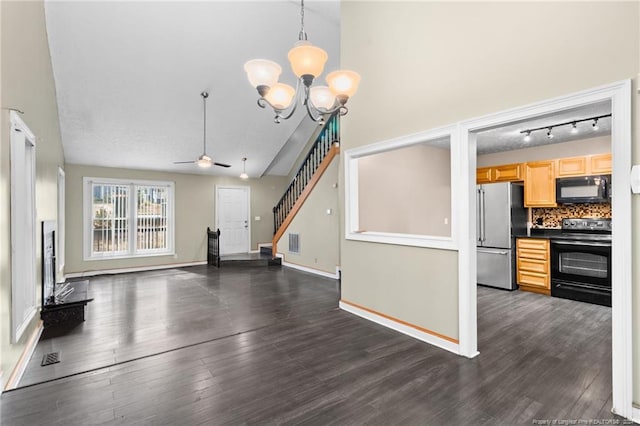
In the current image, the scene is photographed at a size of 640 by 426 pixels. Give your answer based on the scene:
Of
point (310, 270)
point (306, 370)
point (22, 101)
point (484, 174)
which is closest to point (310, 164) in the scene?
point (310, 270)

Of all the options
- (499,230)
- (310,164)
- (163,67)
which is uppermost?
(163,67)

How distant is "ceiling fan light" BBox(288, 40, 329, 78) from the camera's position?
2301 mm

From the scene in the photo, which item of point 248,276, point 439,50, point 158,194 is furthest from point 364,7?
point 158,194

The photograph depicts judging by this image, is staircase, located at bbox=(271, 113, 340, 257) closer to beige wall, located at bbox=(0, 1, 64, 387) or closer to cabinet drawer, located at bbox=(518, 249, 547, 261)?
cabinet drawer, located at bbox=(518, 249, 547, 261)

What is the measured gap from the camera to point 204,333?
361 centimetres

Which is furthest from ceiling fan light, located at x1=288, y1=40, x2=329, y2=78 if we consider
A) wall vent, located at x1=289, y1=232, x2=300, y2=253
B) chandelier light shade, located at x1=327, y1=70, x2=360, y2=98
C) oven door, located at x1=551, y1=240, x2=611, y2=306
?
wall vent, located at x1=289, y1=232, x2=300, y2=253

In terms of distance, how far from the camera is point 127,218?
304 inches

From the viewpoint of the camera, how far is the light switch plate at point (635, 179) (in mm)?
1996

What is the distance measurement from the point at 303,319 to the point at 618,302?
3.10m

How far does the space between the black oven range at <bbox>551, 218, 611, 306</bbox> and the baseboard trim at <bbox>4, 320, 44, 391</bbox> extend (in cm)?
677

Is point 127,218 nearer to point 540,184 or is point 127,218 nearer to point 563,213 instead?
point 540,184

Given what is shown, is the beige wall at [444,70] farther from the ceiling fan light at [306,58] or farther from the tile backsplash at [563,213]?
the tile backsplash at [563,213]

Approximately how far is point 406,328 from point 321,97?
272cm

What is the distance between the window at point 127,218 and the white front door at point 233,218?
138 centimetres
